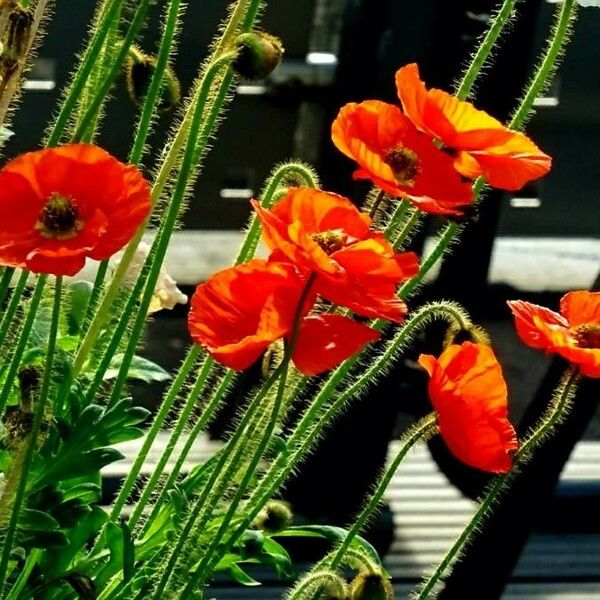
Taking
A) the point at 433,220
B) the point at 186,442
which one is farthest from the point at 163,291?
the point at 433,220

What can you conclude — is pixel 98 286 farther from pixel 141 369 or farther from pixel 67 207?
pixel 67 207

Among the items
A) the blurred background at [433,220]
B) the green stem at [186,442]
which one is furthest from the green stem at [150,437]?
the blurred background at [433,220]

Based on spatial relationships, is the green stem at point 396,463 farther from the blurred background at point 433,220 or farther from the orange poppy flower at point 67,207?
the blurred background at point 433,220

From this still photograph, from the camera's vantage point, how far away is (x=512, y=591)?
1.95 m

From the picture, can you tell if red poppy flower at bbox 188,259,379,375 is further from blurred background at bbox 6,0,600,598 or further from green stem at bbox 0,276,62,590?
blurred background at bbox 6,0,600,598

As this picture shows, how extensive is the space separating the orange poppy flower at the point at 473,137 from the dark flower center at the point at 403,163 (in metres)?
0.02

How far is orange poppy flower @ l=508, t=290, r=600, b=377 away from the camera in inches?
29.0

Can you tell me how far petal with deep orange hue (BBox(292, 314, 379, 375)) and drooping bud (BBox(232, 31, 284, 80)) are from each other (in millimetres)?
127

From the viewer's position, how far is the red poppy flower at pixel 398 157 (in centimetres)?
71

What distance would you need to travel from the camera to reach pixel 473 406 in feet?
2.40

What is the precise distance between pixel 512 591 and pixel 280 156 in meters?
0.85

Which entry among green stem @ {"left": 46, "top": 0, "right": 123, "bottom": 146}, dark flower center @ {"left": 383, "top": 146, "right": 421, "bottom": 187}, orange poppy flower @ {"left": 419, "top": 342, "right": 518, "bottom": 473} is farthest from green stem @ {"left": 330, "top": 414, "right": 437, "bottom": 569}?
green stem @ {"left": 46, "top": 0, "right": 123, "bottom": 146}

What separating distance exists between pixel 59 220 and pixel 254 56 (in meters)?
0.13

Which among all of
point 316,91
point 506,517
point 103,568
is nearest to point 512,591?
point 506,517
